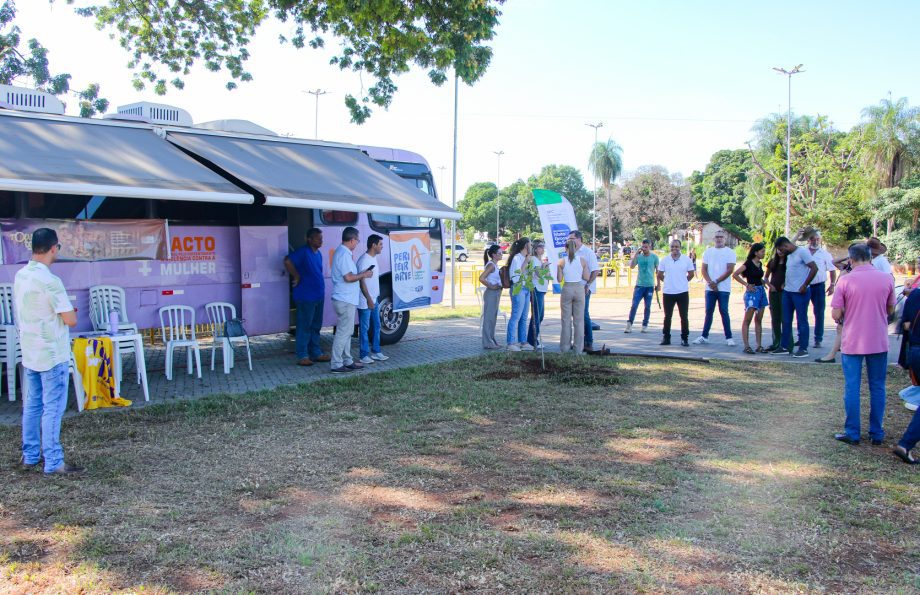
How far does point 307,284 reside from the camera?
32.1 feet

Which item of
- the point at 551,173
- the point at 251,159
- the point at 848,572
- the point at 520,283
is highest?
the point at 551,173

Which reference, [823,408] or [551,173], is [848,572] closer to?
[823,408]

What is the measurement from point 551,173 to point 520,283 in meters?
79.3

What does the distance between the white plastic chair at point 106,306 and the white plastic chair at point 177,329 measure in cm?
43

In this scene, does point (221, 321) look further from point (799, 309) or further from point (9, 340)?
point (799, 309)

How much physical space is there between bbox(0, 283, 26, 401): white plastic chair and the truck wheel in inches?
212

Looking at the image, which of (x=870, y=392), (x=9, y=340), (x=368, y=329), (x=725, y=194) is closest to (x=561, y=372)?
(x=368, y=329)

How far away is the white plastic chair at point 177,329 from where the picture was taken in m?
8.91

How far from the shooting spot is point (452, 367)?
32.1 ft

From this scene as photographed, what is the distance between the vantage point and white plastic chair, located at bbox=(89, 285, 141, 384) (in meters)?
8.55

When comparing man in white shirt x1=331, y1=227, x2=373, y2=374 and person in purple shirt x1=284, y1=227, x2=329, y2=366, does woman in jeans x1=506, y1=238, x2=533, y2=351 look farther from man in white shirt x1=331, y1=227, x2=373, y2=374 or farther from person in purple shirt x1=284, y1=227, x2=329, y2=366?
person in purple shirt x1=284, y1=227, x2=329, y2=366

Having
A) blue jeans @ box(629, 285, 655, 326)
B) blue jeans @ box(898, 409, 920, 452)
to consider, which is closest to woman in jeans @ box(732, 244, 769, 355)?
blue jeans @ box(629, 285, 655, 326)

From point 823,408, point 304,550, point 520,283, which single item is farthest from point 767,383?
point 304,550

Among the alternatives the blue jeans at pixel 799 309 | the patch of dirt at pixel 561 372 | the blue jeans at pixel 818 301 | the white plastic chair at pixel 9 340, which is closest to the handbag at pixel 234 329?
the white plastic chair at pixel 9 340
